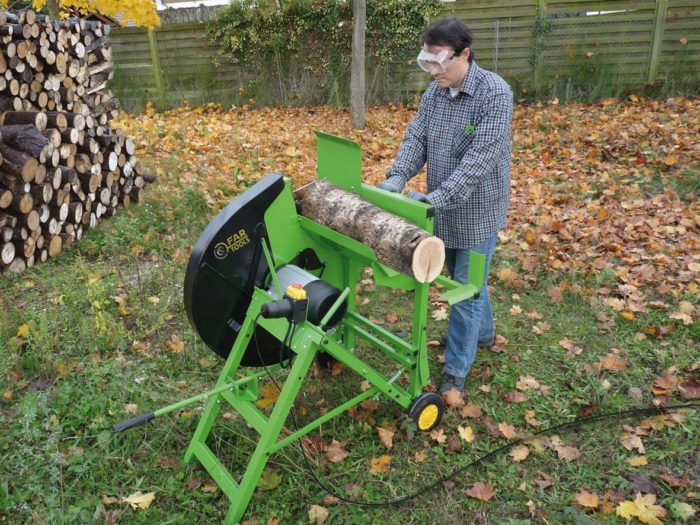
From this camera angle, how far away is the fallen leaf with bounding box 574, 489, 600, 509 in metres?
2.63

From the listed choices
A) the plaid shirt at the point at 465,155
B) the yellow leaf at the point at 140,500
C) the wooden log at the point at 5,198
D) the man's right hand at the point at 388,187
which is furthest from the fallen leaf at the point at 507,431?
the wooden log at the point at 5,198

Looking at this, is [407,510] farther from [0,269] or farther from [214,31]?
[214,31]

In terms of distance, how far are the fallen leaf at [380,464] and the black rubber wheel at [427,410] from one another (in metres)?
0.26

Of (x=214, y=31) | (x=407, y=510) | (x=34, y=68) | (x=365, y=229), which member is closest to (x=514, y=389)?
(x=407, y=510)

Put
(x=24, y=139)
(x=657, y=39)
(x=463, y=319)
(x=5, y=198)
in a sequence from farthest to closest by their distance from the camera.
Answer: (x=657, y=39) → (x=24, y=139) → (x=5, y=198) → (x=463, y=319)

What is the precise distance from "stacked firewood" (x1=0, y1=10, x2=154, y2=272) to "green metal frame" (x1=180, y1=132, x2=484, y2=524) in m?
3.06

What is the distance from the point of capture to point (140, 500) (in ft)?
8.80

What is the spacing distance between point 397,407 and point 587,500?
114 centimetres

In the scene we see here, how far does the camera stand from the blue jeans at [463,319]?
3.23 m

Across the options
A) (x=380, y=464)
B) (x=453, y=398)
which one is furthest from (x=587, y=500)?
(x=380, y=464)

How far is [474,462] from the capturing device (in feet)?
9.59

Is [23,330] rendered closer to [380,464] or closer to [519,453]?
[380,464]

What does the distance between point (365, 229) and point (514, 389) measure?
1639mm

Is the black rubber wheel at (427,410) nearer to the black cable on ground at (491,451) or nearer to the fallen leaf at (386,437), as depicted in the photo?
the fallen leaf at (386,437)
